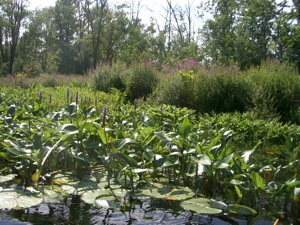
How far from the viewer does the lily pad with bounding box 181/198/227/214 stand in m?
2.20

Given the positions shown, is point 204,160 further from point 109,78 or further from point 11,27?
point 11,27

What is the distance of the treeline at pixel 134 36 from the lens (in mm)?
22078

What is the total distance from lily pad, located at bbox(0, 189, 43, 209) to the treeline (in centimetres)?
1142

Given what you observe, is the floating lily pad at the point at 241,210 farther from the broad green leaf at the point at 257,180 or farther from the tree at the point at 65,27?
the tree at the point at 65,27

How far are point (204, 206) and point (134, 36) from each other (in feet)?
112

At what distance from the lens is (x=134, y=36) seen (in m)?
35.4

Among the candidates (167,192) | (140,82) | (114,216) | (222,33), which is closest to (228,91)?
(140,82)

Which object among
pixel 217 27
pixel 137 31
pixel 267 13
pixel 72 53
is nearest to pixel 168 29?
pixel 137 31

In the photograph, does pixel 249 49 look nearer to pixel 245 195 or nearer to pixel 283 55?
pixel 283 55

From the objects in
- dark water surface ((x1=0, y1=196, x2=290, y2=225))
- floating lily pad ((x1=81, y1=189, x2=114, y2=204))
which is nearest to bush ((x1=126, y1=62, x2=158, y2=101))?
floating lily pad ((x1=81, y1=189, x2=114, y2=204))

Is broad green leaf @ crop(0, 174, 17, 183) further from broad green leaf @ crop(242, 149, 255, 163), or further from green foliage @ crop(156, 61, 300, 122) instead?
green foliage @ crop(156, 61, 300, 122)

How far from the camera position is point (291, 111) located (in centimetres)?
841

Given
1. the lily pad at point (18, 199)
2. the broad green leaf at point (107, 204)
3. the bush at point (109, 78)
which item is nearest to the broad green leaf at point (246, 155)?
the broad green leaf at point (107, 204)

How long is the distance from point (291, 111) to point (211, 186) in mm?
6297
